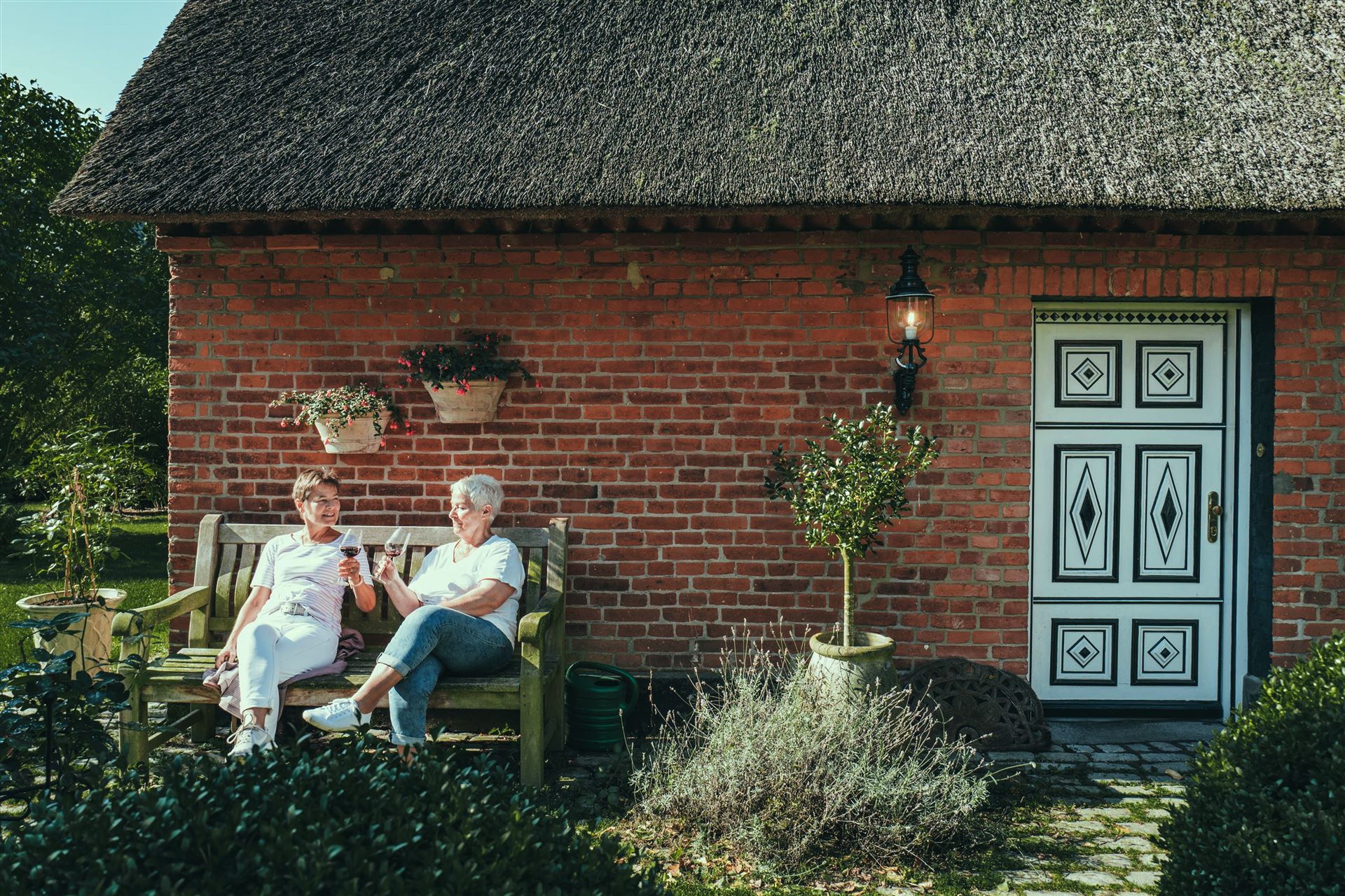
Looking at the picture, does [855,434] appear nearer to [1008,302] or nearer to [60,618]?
[1008,302]

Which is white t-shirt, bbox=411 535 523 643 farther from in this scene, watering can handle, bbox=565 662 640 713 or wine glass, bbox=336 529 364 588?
watering can handle, bbox=565 662 640 713

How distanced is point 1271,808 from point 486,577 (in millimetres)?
3033

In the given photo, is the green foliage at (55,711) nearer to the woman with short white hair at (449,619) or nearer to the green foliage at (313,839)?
the woman with short white hair at (449,619)

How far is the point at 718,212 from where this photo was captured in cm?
428

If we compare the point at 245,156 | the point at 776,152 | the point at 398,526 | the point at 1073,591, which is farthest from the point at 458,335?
the point at 1073,591

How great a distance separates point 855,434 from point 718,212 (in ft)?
4.17

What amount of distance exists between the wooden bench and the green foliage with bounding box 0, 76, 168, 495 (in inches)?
381

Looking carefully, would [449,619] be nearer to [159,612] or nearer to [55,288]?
[159,612]

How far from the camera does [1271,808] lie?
2111 millimetres

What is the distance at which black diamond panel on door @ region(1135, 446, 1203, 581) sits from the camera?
4.89 metres

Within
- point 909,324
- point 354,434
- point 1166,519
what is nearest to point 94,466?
point 354,434

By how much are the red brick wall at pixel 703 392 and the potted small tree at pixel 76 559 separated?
692 millimetres

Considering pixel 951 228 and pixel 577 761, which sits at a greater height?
pixel 951 228

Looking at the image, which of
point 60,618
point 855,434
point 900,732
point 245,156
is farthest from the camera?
point 245,156
